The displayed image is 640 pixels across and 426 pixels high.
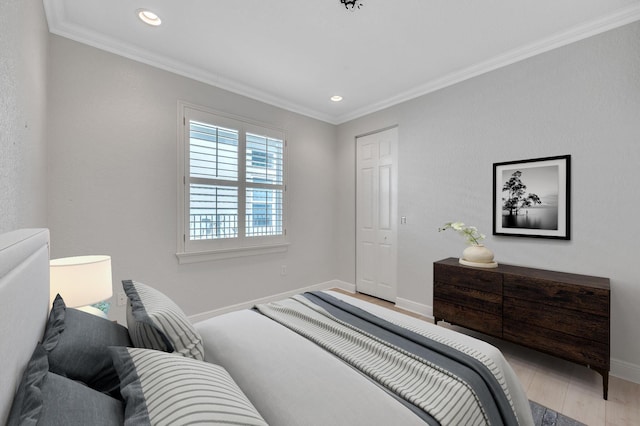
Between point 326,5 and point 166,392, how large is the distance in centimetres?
238

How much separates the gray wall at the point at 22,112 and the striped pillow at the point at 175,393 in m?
0.75

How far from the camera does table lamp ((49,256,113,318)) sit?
1.40m

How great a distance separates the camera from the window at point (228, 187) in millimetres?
2869

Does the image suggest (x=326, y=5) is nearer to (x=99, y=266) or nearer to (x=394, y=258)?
(x=99, y=266)

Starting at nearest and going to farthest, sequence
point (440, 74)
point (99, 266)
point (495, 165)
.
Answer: point (99, 266), point (495, 165), point (440, 74)

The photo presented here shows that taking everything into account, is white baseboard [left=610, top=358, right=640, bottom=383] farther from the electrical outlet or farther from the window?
the electrical outlet

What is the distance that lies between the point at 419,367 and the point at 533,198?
2186 millimetres

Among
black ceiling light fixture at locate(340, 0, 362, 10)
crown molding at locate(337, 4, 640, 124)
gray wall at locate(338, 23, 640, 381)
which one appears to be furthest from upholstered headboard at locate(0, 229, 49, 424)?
crown molding at locate(337, 4, 640, 124)

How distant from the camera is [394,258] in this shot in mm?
3617

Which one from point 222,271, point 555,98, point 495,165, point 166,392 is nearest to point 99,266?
point 166,392

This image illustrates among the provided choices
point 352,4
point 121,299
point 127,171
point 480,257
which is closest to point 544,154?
point 480,257

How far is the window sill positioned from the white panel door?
1.16 m

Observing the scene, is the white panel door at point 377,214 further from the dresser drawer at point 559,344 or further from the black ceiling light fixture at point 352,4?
the black ceiling light fixture at point 352,4

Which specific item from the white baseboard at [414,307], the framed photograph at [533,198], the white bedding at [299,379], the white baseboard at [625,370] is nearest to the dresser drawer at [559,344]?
the white baseboard at [625,370]
